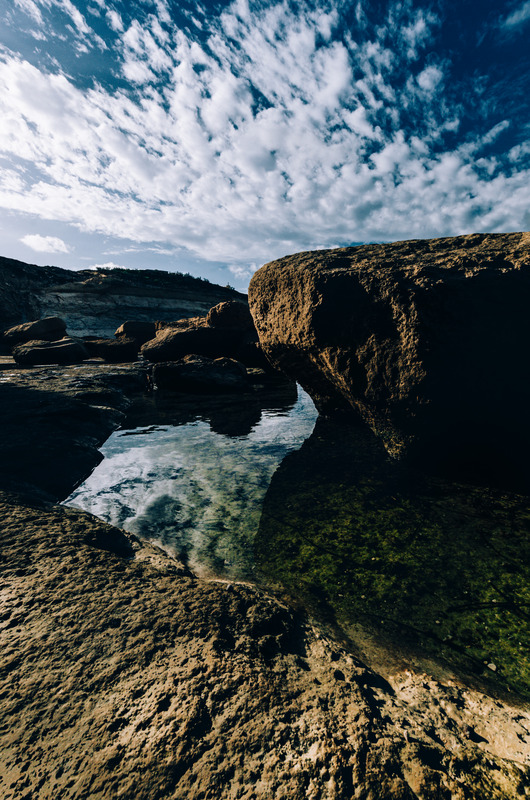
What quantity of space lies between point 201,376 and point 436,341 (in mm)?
6481

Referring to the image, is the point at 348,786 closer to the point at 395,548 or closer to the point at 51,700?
the point at 51,700

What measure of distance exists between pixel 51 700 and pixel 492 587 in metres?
2.46

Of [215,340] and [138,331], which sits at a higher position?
[138,331]

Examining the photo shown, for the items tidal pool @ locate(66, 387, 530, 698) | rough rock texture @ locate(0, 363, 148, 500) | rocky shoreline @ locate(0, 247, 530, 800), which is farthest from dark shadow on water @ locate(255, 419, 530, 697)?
rough rock texture @ locate(0, 363, 148, 500)

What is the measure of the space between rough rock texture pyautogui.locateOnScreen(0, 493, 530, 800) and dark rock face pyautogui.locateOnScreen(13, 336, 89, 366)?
1088cm

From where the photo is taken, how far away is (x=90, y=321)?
22.7m

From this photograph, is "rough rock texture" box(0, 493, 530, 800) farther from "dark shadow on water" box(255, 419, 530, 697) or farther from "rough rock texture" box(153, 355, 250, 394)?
"rough rock texture" box(153, 355, 250, 394)

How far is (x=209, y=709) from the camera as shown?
1244mm

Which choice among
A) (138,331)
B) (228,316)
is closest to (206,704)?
(228,316)

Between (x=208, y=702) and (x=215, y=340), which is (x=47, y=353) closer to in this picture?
(x=215, y=340)

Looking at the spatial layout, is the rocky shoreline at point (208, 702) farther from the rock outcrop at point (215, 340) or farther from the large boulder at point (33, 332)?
the large boulder at point (33, 332)

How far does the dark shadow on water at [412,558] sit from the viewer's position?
1.89 m

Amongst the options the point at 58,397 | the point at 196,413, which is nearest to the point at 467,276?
the point at 196,413

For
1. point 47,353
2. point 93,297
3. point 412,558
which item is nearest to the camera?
point 412,558
